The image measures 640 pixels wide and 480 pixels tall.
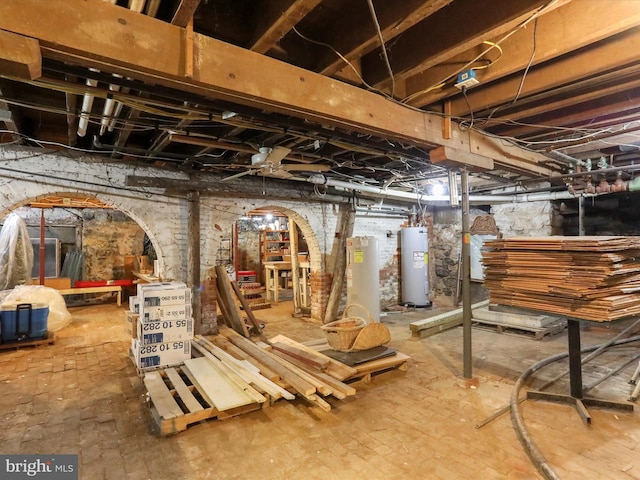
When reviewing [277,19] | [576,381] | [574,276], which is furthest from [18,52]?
[576,381]

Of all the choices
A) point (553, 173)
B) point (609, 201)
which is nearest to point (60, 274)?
point (553, 173)

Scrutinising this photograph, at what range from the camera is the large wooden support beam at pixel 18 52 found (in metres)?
1.23

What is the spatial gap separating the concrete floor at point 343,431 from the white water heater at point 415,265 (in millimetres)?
2973

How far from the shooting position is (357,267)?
5.40 metres

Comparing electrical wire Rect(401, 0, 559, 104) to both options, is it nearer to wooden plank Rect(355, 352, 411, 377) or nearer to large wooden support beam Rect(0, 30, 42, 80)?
large wooden support beam Rect(0, 30, 42, 80)

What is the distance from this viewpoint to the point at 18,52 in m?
1.25

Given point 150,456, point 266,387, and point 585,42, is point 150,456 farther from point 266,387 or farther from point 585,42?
point 585,42

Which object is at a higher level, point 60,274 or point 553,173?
point 553,173

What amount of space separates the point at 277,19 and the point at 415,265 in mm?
5758

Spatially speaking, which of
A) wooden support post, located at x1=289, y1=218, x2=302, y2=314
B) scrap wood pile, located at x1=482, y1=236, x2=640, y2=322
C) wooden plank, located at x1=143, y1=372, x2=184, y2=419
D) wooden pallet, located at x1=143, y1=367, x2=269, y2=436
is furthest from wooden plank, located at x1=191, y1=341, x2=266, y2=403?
wooden support post, located at x1=289, y1=218, x2=302, y2=314

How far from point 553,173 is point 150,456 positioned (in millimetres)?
5026

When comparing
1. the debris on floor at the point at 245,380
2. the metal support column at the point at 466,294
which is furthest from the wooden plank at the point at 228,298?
the metal support column at the point at 466,294

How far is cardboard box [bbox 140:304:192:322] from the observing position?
348cm

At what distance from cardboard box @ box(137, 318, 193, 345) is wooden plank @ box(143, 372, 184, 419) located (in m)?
0.34
